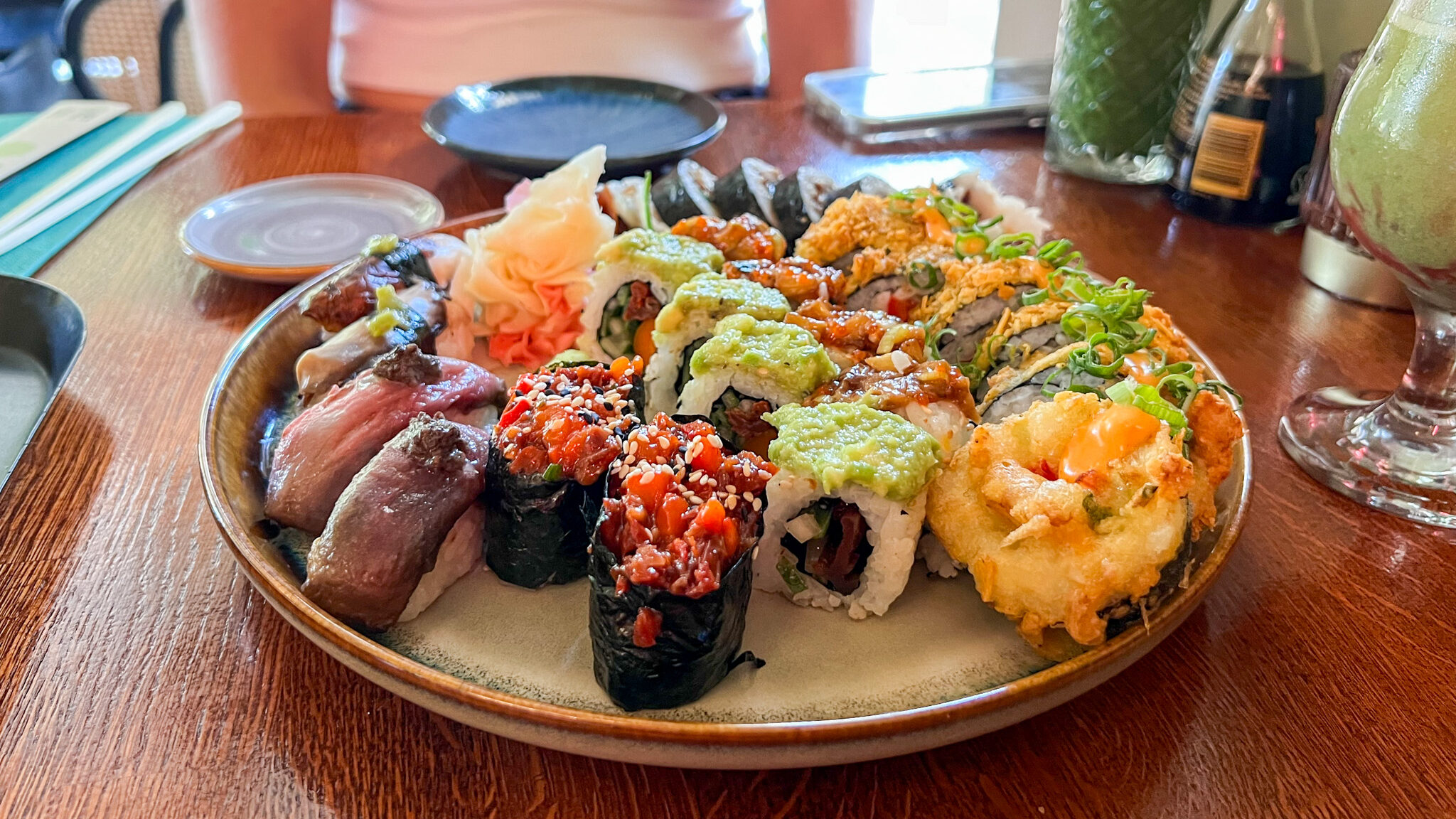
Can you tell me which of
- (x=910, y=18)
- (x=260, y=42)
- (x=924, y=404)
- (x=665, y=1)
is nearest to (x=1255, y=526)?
(x=924, y=404)

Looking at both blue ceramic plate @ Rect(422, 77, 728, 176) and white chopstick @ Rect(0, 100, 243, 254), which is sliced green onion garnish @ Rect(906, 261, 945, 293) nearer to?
blue ceramic plate @ Rect(422, 77, 728, 176)

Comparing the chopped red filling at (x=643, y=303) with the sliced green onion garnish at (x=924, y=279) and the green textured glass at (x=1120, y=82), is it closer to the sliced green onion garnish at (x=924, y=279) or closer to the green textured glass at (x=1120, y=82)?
the sliced green onion garnish at (x=924, y=279)

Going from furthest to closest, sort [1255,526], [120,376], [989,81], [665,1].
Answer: [665,1] → [989,81] → [120,376] → [1255,526]

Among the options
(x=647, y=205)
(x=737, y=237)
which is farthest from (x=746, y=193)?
(x=737, y=237)

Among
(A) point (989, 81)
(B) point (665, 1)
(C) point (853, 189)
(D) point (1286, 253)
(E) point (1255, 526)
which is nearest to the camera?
(E) point (1255, 526)

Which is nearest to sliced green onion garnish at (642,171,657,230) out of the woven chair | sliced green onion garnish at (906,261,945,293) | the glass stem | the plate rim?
the plate rim

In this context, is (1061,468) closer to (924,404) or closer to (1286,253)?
(924,404)

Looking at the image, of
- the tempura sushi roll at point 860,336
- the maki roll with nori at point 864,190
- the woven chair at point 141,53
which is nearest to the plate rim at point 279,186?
the maki roll with nori at point 864,190
